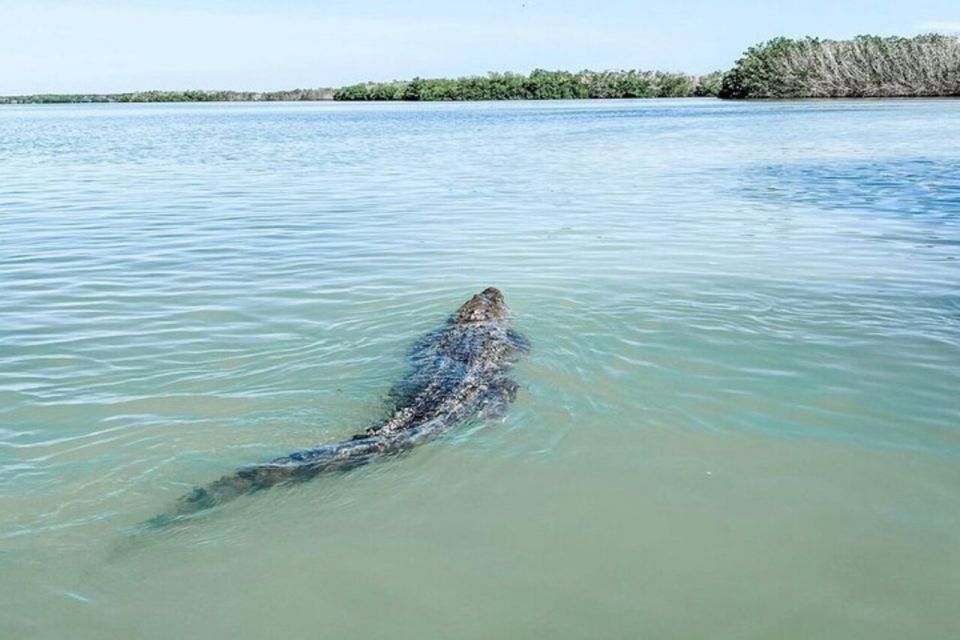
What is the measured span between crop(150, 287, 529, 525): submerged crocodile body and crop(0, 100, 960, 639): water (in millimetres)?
147

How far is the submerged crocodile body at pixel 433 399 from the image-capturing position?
5.38 meters

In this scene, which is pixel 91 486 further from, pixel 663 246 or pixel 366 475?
pixel 663 246

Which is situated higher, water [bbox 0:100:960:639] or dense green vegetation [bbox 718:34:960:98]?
dense green vegetation [bbox 718:34:960:98]

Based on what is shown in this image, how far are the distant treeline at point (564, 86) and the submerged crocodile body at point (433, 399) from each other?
414 feet

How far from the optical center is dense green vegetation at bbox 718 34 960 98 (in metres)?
82.4

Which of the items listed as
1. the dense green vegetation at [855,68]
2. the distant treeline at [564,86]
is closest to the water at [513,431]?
the dense green vegetation at [855,68]

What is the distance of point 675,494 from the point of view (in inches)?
215

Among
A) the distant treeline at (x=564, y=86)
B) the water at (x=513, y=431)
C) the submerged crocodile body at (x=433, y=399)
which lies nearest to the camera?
the water at (x=513, y=431)

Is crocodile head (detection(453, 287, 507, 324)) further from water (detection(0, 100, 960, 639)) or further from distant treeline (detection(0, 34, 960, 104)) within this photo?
distant treeline (detection(0, 34, 960, 104))


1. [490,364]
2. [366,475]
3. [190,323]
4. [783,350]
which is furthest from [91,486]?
[783,350]

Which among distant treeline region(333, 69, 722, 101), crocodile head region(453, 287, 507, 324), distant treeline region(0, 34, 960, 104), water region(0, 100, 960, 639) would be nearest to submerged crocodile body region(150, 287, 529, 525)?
crocodile head region(453, 287, 507, 324)

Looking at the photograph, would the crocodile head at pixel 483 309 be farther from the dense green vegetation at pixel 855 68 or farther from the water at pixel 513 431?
the dense green vegetation at pixel 855 68

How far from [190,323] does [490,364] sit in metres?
3.64

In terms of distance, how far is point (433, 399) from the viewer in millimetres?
6715
